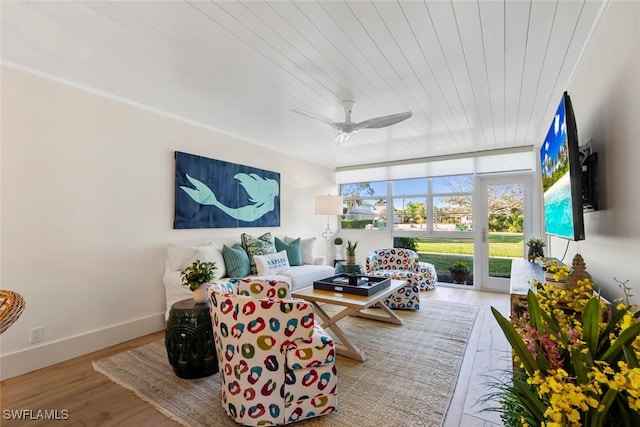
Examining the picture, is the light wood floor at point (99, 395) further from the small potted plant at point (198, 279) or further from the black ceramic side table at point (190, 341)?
the small potted plant at point (198, 279)

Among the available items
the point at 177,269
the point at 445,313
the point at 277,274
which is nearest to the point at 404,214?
the point at 445,313

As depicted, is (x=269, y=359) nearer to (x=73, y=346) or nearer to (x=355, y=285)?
(x=355, y=285)

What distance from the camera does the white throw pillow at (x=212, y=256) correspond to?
340 cm

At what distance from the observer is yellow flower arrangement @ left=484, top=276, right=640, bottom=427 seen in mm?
739

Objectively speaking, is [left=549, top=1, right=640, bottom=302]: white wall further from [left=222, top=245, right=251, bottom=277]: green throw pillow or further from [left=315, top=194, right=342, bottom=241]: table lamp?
[left=315, top=194, right=342, bottom=241]: table lamp

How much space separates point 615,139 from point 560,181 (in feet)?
1.34

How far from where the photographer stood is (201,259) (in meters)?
3.39

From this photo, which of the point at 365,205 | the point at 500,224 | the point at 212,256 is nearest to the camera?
the point at 212,256

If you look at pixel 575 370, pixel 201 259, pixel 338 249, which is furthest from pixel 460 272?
pixel 575 370

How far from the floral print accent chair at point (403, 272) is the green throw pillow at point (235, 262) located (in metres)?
1.69


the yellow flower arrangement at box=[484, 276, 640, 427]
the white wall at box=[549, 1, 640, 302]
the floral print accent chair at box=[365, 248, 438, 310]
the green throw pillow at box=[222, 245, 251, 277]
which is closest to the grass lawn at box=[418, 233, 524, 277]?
the floral print accent chair at box=[365, 248, 438, 310]

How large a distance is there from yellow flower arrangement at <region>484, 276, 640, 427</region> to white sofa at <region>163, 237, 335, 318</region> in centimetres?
290

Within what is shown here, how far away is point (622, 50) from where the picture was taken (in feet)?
5.01

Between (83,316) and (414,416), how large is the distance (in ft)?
9.86
